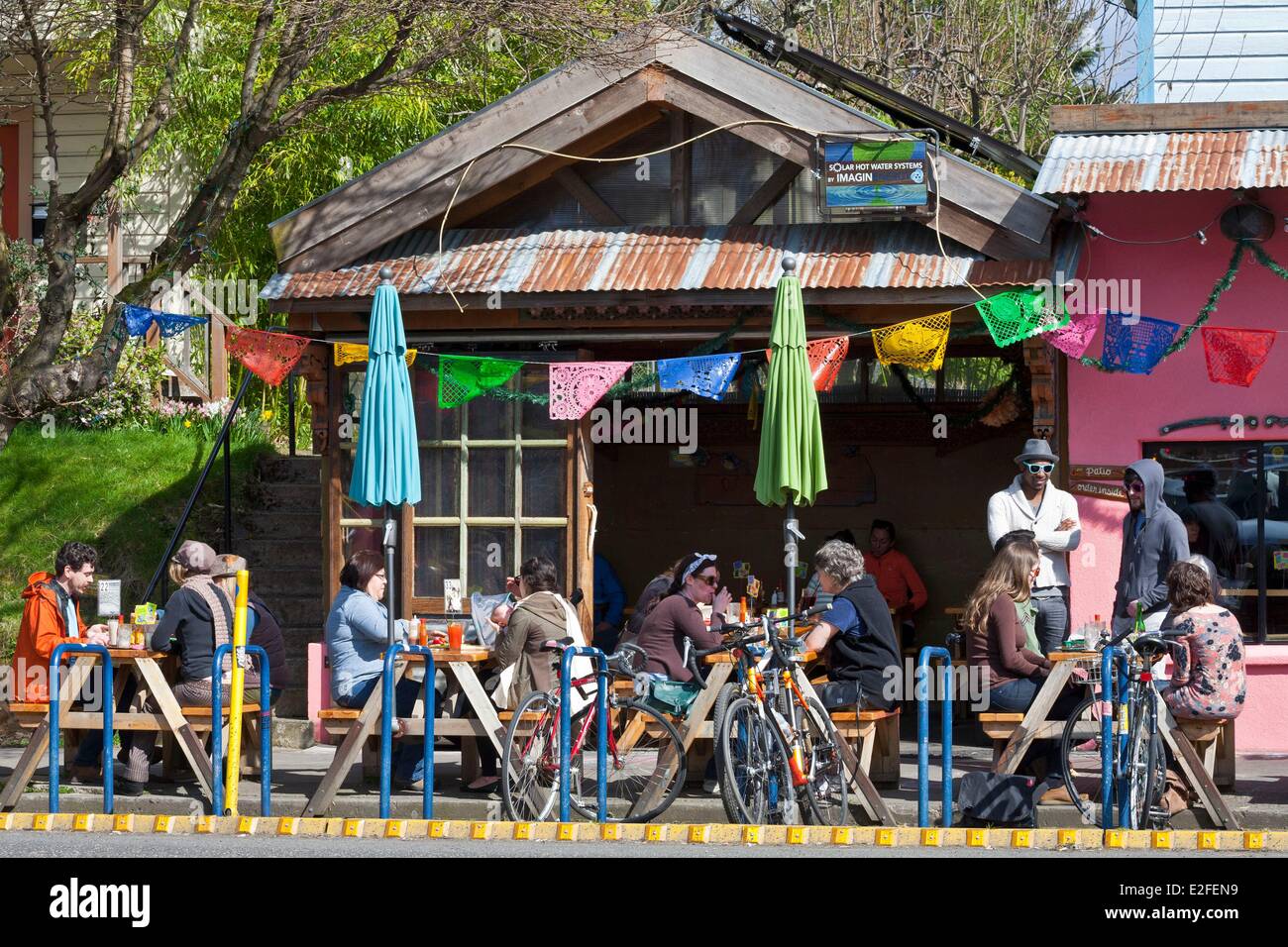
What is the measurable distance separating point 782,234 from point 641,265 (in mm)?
1060

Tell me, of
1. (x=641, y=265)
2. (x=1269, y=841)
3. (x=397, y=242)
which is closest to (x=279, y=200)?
(x=397, y=242)

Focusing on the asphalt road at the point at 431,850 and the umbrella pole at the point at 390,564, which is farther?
the umbrella pole at the point at 390,564

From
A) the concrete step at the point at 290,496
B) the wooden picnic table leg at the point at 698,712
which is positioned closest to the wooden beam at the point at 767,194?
the wooden picnic table leg at the point at 698,712

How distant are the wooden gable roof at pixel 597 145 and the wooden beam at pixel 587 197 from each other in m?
0.11

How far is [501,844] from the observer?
27.8ft

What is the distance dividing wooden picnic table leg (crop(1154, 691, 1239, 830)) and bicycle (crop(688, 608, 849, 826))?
1.69 meters

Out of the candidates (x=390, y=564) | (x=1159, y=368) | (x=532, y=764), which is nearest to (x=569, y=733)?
(x=532, y=764)

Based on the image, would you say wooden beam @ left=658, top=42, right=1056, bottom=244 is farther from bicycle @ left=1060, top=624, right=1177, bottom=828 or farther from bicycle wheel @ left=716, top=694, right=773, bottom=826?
bicycle wheel @ left=716, top=694, right=773, bottom=826

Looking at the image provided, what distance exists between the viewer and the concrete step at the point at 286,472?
16.5 m

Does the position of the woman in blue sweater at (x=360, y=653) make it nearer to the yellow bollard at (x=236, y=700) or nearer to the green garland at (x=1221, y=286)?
the yellow bollard at (x=236, y=700)

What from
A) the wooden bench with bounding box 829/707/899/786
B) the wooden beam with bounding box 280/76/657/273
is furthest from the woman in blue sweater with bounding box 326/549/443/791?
the wooden beam with bounding box 280/76/657/273

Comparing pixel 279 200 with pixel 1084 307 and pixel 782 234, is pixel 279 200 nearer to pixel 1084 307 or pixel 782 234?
pixel 782 234

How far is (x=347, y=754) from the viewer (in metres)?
9.25

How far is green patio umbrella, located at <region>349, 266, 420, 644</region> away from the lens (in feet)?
33.5
